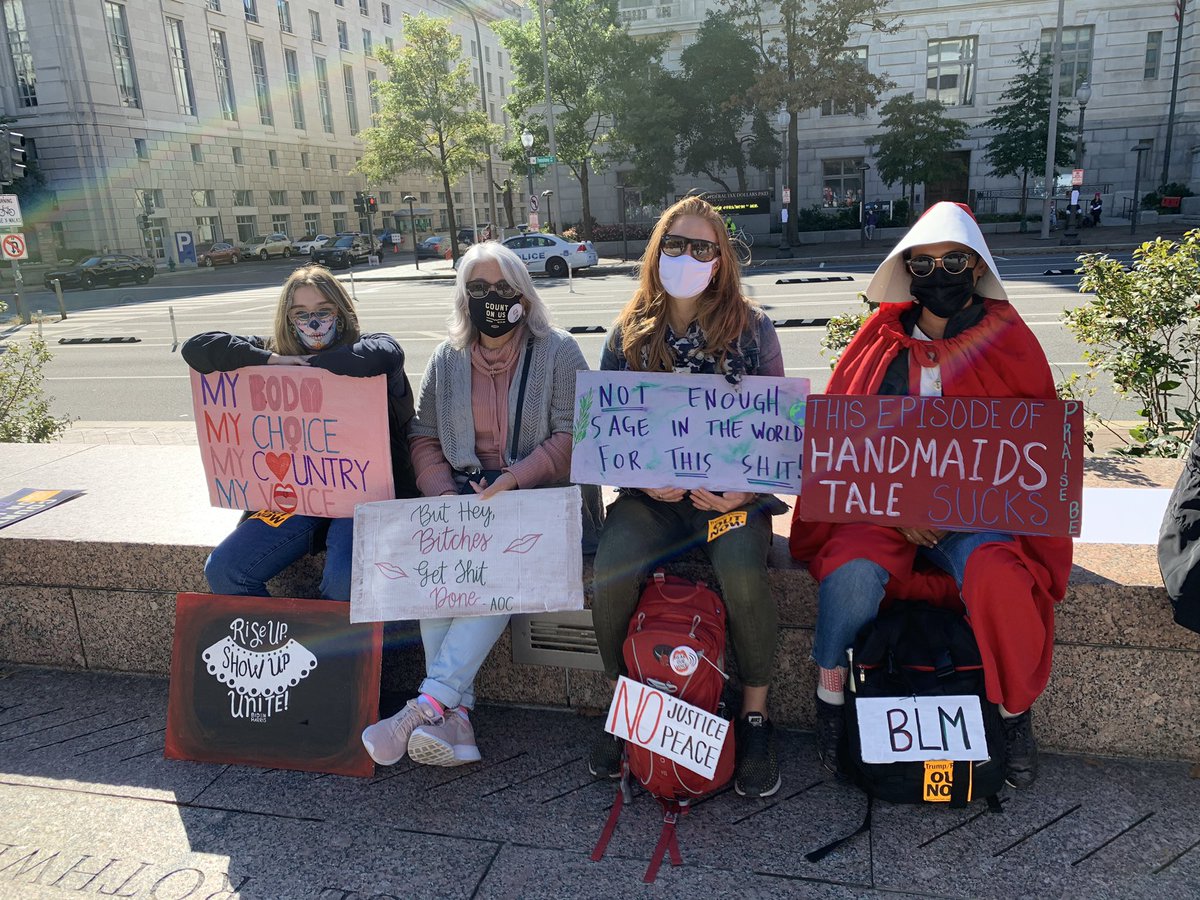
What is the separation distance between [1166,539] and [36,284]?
4814cm

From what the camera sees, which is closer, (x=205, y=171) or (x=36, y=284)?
(x=36, y=284)

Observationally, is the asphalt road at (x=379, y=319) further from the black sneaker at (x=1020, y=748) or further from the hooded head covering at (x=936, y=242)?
the black sneaker at (x=1020, y=748)

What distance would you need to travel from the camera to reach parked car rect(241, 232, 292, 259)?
4991cm

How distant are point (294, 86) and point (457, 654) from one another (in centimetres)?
6445

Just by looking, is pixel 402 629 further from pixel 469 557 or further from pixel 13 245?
pixel 13 245

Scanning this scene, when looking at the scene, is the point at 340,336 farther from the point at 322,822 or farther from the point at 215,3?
the point at 215,3

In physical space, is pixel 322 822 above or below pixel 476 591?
below

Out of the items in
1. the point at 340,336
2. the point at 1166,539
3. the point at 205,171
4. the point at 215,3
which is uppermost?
the point at 215,3

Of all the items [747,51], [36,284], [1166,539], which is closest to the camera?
[1166,539]

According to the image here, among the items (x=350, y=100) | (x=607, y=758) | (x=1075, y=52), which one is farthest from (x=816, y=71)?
(x=350, y=100)

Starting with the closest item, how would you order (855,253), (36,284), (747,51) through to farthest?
(855,253) → (747,51) → (36,284)

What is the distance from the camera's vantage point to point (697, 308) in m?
3.43

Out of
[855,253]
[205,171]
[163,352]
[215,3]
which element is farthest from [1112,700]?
[215,3]

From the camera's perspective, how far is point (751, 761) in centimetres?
292
